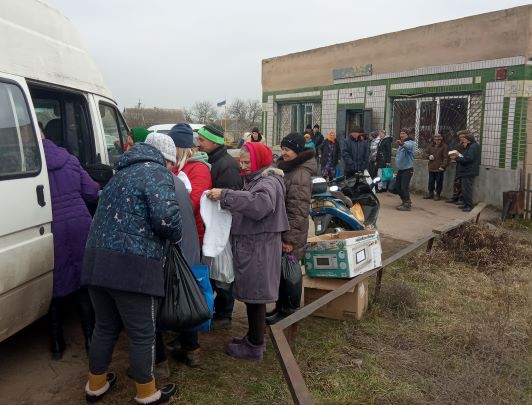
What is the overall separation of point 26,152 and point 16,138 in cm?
11

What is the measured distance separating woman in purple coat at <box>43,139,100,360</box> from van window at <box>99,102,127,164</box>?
1.44 metres

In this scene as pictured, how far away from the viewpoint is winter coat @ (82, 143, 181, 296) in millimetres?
2709

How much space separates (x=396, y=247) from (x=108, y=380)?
5.07m

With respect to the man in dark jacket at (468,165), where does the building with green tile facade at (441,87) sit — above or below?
above

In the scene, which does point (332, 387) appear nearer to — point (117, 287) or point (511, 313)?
point (117, 287)

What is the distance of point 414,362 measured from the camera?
12.1ft

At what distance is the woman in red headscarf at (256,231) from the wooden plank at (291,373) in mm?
597

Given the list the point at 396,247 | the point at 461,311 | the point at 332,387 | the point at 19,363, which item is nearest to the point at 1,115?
the point at 19,363

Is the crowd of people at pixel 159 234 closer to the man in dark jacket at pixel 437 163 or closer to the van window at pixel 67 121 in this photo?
the van window at pixel 67 121

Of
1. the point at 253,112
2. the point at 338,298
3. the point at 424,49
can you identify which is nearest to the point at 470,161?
the point at 424,49

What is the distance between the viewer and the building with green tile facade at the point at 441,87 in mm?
9852

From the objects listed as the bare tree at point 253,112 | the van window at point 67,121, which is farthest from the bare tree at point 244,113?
the van window at point 67,121

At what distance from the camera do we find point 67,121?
4.71 metres

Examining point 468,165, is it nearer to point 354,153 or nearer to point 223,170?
point 354,153
